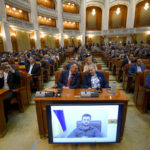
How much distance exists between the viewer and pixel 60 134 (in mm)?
1436

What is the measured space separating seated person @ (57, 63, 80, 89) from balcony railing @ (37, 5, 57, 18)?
15511mm

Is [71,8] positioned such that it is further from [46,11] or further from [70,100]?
[70,100]

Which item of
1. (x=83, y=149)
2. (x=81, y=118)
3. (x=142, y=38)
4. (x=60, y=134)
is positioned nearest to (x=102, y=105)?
(x=81, y=118)

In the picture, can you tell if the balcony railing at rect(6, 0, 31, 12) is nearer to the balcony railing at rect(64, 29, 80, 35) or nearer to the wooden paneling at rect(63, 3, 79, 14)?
the balcony railing at rect(64, 29, 80, 35)

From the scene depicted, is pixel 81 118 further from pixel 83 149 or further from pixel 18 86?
pixel 18 86

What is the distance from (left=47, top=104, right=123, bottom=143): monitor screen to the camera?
1.30 metres

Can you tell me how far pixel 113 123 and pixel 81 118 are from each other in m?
0.42

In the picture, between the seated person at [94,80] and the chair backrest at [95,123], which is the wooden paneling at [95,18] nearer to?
the seated person at [94,80]

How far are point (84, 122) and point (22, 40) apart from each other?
14.3 m

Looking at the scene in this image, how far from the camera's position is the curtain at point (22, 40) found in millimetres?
12572

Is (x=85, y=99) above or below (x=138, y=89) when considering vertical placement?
above

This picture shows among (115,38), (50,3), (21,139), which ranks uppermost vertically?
(50,3)

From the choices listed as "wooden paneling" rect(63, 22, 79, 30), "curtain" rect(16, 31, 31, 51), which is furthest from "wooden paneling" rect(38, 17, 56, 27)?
"curtain" rect(16, 31, 31, 51)

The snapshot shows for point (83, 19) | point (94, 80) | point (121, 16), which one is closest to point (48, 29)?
point (83, 19)
